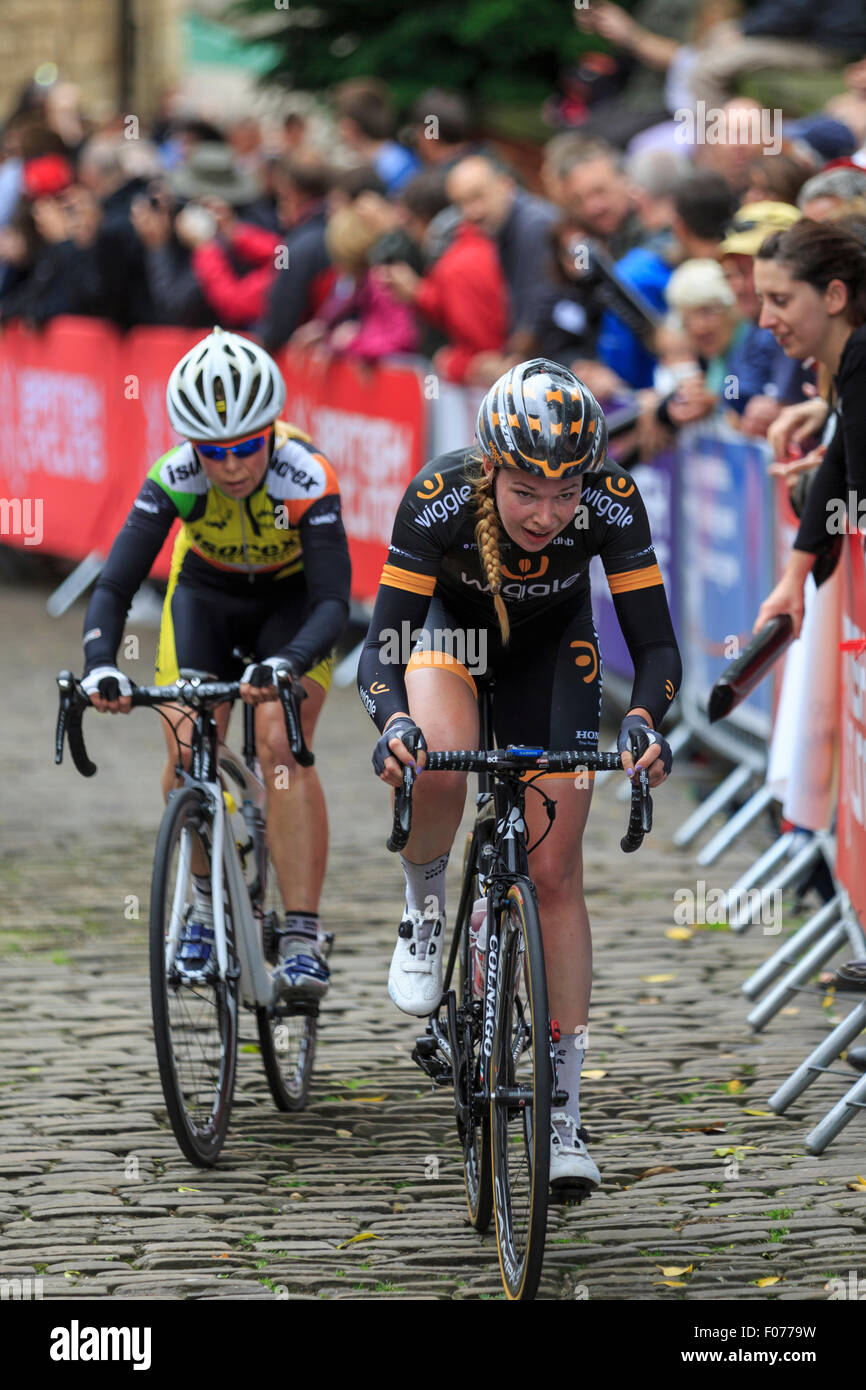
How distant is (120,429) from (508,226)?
4716mm

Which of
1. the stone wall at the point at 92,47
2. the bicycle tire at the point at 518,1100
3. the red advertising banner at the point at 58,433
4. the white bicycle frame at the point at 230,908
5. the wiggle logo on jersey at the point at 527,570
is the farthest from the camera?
the stone wall at the point at 92,47

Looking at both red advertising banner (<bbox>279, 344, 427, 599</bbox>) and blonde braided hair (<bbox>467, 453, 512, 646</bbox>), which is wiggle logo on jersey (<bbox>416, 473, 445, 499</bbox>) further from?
red advertising banner (<bbox>279, 344, 427, 599</bbox>)

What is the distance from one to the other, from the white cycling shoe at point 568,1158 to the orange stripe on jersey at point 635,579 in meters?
1.23

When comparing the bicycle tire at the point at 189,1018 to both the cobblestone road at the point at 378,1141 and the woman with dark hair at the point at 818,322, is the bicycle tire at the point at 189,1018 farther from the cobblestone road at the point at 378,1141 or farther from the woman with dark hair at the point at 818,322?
the woman with dark hair at the point at 818,322

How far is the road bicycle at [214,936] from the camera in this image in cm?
566

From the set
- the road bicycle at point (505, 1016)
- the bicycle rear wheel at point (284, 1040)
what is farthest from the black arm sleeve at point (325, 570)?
the road bicycle at point (505, 1016)

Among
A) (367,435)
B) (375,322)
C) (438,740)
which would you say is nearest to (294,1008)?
(438,740)

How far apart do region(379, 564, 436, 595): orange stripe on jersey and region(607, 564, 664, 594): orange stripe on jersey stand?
429 mm

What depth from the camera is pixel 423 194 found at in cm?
1260

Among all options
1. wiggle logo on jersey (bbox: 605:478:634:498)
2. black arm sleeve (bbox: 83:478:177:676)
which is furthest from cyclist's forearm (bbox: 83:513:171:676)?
wiggle logo on jersey (bbox: 605:478:634:498)

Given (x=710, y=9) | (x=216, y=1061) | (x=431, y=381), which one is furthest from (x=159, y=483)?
(x=710, y=9)

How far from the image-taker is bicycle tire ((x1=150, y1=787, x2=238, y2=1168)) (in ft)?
18.4
